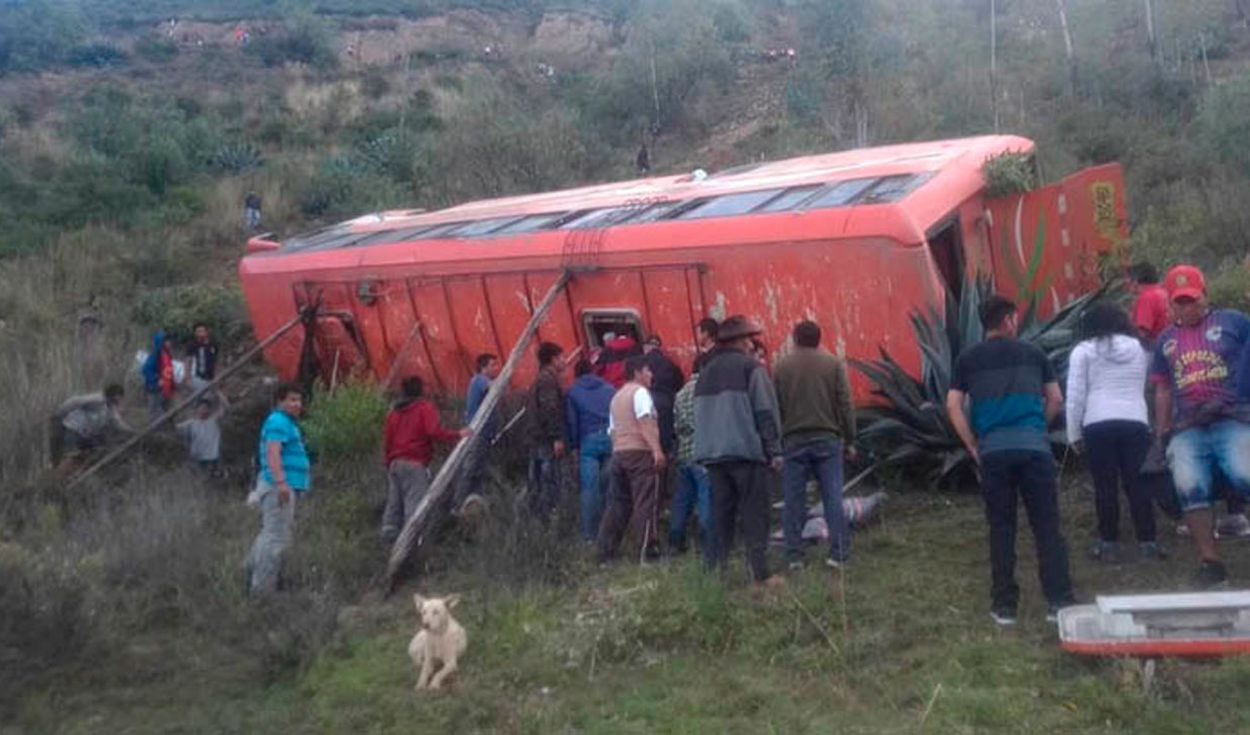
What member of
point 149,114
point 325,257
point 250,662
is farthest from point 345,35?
point 250,662

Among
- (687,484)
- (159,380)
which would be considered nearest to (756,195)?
(687,484)

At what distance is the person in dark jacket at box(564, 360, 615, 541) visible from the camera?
10.9 meters

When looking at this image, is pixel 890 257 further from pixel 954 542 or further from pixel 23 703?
pixel 23 703

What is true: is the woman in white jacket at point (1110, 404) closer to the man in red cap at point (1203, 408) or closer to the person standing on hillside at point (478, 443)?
the man in red cap at point (1203, 408)

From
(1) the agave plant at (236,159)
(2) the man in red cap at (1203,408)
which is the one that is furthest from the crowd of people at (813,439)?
(1) the agave plant at (236,159)

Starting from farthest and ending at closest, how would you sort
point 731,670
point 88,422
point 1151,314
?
1. point 88,422
2. point 1151,314
3. point 731,670

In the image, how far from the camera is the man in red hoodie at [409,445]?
38.0 ft

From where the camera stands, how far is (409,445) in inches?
459

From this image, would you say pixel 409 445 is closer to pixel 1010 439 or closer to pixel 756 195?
pixel 756 195

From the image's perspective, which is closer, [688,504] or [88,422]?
[688,504]


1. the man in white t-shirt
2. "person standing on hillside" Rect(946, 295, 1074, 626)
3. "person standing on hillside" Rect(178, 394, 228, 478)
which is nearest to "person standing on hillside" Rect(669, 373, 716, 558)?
the man in white t-shirt

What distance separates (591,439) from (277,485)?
2215mm

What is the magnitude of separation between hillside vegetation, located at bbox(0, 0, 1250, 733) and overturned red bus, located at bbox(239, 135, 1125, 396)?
1244 mm

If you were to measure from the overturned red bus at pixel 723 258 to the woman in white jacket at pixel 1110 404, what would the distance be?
2.84m
